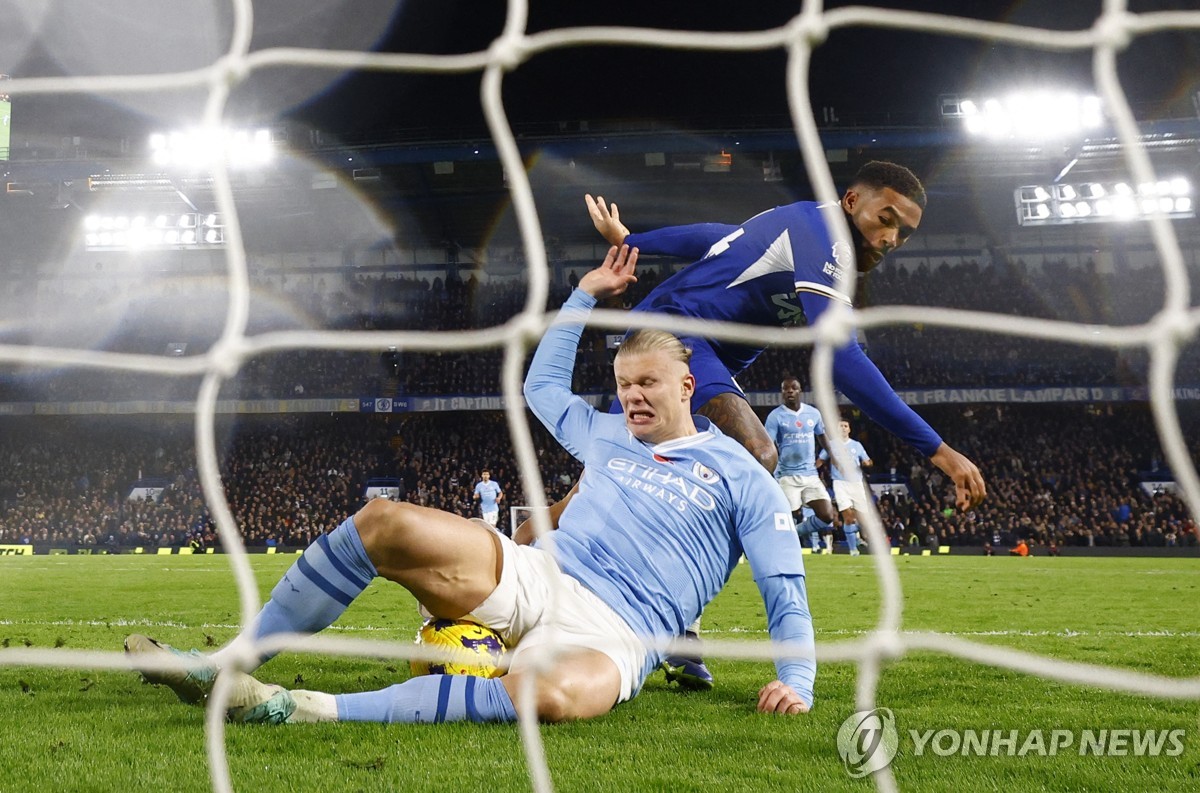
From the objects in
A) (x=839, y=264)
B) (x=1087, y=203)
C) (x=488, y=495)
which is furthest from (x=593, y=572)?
(x=1087, y=203)

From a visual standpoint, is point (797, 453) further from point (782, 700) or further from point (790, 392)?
point (782, 700)

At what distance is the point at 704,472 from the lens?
2.89 metres

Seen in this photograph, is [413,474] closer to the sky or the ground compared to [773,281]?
closer to the ground

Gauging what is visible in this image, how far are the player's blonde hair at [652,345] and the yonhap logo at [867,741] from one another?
1165mm

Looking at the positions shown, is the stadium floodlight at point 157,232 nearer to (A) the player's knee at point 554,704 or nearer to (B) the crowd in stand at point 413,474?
(B) the crowd in stand at point 413,474

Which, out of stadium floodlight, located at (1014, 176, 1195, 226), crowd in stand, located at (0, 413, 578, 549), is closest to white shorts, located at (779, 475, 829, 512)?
crowd in stand, located at (0, 413, 578, 549)

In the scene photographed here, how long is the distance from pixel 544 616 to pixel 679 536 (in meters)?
0.47

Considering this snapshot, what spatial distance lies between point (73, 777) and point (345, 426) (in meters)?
22.4

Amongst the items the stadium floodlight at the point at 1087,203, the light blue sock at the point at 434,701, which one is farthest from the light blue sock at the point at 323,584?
the stadium floodlight at the point at 1087,203

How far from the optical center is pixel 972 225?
83.5ft

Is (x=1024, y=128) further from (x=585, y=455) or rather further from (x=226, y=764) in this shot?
(x=226, y=764)

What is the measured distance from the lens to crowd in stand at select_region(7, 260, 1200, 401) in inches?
850

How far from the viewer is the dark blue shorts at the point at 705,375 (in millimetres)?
3635

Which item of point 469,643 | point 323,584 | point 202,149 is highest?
point 202,149
